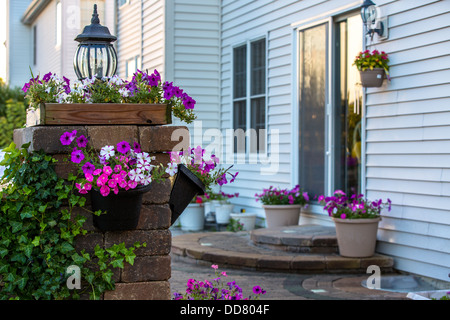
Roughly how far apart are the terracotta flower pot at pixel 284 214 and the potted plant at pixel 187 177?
15.9ft

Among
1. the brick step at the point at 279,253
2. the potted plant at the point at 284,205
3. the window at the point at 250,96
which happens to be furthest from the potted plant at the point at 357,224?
the window at the point at 250,96

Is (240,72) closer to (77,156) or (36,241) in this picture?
(77,156)

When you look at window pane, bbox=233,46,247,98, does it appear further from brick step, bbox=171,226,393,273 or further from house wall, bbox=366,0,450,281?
house wall, bbox=366,0,450,281

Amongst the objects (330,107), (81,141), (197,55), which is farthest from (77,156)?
(197,55)

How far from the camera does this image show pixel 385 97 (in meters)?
6.87

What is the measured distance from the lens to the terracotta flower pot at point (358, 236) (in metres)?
6.65

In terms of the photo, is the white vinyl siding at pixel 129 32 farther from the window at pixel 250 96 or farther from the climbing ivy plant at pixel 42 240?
the climbing ivy plant at pixel 42 240

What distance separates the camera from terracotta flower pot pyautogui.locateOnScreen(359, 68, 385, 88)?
675 cm

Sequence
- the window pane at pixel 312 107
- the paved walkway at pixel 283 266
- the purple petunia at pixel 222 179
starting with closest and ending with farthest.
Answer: the purple petunia at pixel 222 179, the paved walkway at pixel 283 266, the window pane at pixel 312 107

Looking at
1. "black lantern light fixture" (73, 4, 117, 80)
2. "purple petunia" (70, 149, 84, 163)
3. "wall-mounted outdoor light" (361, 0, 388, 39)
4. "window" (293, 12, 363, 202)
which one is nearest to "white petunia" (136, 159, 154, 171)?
"purple petunia" (70, 149, 84, 163)

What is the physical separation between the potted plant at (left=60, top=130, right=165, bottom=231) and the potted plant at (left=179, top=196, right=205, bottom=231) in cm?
710

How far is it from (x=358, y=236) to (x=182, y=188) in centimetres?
367

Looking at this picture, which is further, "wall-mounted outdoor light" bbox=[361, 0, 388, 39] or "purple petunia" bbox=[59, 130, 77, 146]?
"wall-mounted outdoor light" bbox=[361, 0, 388, 39]

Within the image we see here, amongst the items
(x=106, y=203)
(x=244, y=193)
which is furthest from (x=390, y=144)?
(x=106, y=203)
